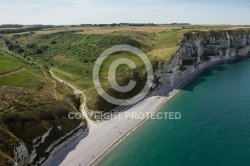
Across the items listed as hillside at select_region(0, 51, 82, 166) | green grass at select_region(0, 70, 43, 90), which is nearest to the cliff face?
hillside at select_region(0, 51, 82, 166)

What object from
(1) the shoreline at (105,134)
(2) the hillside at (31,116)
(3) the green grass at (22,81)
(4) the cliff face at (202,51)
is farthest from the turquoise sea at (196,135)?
(3) the green grass at (22,81)

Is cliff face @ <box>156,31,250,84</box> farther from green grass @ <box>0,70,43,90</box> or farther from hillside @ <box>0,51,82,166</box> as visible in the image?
green grass @ <box>0,70,43,90</box>

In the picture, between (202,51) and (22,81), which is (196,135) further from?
(202,51)

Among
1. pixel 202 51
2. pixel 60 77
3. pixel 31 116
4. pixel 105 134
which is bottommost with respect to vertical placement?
pixel 105 134

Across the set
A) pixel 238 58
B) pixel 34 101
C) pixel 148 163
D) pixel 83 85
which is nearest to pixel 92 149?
pixel 148 163

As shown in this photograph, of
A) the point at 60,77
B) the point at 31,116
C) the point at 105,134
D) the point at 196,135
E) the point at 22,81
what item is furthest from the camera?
the point at 60,77

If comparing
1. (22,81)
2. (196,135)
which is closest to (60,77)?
(22,81)

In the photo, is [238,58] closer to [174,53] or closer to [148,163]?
[174,53]
